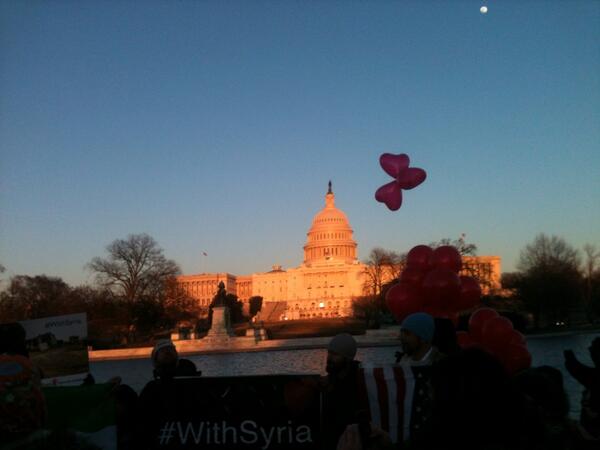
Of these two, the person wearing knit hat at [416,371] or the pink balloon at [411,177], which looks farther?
the pink balloon at [411,177]

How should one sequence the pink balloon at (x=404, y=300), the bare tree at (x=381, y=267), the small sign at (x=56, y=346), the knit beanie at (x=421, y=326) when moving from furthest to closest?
1. the bare tree at (x=381, y=267)
2. the pink balloon at (x=404, y=300)
3. the small sign at (x=56, y=346)
4. the knit beanie at (x=421, y=326)

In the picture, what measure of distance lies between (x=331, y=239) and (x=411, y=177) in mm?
118485

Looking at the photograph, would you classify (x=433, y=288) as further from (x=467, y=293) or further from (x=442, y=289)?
(x=467, y=293)

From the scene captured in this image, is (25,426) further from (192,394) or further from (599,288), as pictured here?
(599,288)

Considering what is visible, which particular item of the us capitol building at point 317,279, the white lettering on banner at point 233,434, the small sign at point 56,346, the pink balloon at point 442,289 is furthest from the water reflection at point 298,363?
the us capitol building at point 317,279

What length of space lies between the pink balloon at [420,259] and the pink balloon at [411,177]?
108 centimetres

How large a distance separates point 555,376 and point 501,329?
1.88m

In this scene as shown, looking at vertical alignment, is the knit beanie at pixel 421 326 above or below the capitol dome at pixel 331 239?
below

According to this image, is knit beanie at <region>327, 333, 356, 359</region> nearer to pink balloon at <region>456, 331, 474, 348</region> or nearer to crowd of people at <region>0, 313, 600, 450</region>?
crowd of people at <region>0, 313, 600, 450</region>

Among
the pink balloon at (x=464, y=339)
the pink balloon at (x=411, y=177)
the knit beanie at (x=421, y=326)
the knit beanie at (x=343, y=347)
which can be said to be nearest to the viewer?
the knit beanie at (x=343, y=347)

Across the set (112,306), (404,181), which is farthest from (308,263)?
(404,181)

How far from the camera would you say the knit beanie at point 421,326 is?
15.2 feet

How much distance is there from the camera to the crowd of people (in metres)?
2.83

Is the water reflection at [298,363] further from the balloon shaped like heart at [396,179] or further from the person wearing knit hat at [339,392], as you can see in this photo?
the person wearing knit hat at [339,392]
